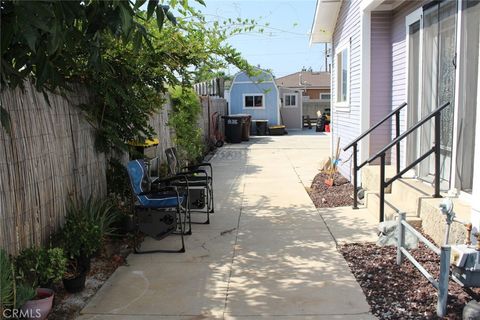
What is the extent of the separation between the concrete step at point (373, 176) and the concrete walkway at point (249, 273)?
594 mm

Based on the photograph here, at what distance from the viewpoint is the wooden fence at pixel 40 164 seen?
369cm

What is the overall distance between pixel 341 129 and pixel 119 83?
604 cm

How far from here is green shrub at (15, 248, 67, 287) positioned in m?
3.62

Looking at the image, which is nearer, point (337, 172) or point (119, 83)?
point (119, 83)

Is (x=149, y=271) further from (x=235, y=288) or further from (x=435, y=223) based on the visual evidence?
(x=435, y=223)

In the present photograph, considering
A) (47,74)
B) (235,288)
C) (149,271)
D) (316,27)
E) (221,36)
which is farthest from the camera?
(316,27)

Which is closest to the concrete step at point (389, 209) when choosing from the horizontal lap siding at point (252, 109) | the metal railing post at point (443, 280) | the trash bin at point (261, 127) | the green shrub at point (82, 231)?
the metal railing post at point (443, 280)

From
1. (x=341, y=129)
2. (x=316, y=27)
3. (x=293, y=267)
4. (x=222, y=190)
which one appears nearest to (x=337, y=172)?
(x=341, y=129)

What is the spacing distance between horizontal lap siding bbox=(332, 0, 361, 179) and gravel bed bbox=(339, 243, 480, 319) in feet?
12.1

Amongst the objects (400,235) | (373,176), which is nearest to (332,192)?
(373,176)

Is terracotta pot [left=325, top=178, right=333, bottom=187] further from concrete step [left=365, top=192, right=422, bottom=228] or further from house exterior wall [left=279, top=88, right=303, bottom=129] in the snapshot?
house exterior wall [left=279, top=88, right=303, bottom=129]

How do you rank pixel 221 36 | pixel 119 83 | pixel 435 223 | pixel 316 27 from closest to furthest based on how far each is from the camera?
pixel 435 223 < pixel 119 83 < pixel 221 36 < pixel 316 27

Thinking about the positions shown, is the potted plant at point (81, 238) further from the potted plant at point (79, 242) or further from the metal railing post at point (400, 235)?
the metal railing post at point (400, 235)

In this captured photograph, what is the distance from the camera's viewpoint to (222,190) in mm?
9172
